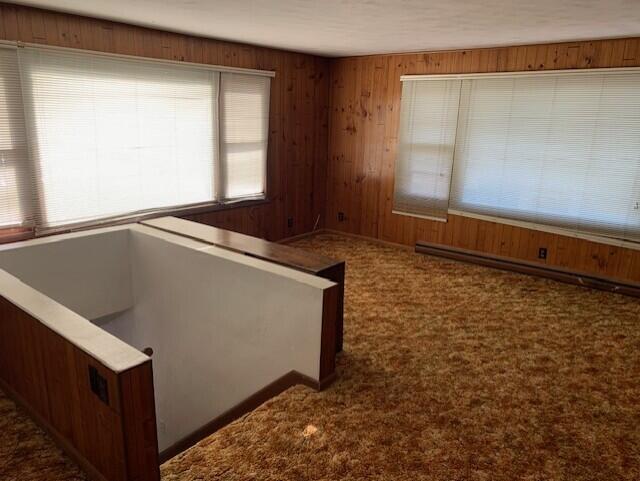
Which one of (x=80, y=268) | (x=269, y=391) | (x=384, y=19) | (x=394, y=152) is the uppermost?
(x=384, y=19)

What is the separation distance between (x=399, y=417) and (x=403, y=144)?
372 centimetres

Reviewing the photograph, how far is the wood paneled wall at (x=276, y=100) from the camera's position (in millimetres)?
3684

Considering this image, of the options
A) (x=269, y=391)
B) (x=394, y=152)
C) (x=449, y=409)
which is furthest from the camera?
(x=394, y=152)

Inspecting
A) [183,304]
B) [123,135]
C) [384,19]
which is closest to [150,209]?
[123,135]

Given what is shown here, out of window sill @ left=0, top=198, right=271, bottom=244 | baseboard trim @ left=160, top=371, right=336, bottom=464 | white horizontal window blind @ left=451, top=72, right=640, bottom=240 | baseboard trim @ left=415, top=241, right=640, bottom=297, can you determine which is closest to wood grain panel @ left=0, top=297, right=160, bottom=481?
baseboard trim @ left=160, top=371, right=336, bottom=464

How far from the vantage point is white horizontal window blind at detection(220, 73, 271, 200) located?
4.81 metres

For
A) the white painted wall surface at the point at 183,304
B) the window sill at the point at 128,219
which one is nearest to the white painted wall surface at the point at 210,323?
the white painted wall surface at the point at 183,304

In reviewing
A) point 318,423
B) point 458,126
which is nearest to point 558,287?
point 458,126

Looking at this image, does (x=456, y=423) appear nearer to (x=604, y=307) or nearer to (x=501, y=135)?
(x=604, y=307)

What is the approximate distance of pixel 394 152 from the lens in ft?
18.3

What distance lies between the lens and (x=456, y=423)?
7.68ft

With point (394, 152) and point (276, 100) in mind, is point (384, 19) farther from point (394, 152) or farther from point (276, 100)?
point (394, 152)

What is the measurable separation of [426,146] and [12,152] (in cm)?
389

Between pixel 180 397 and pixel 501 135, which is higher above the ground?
pixel 501 135
